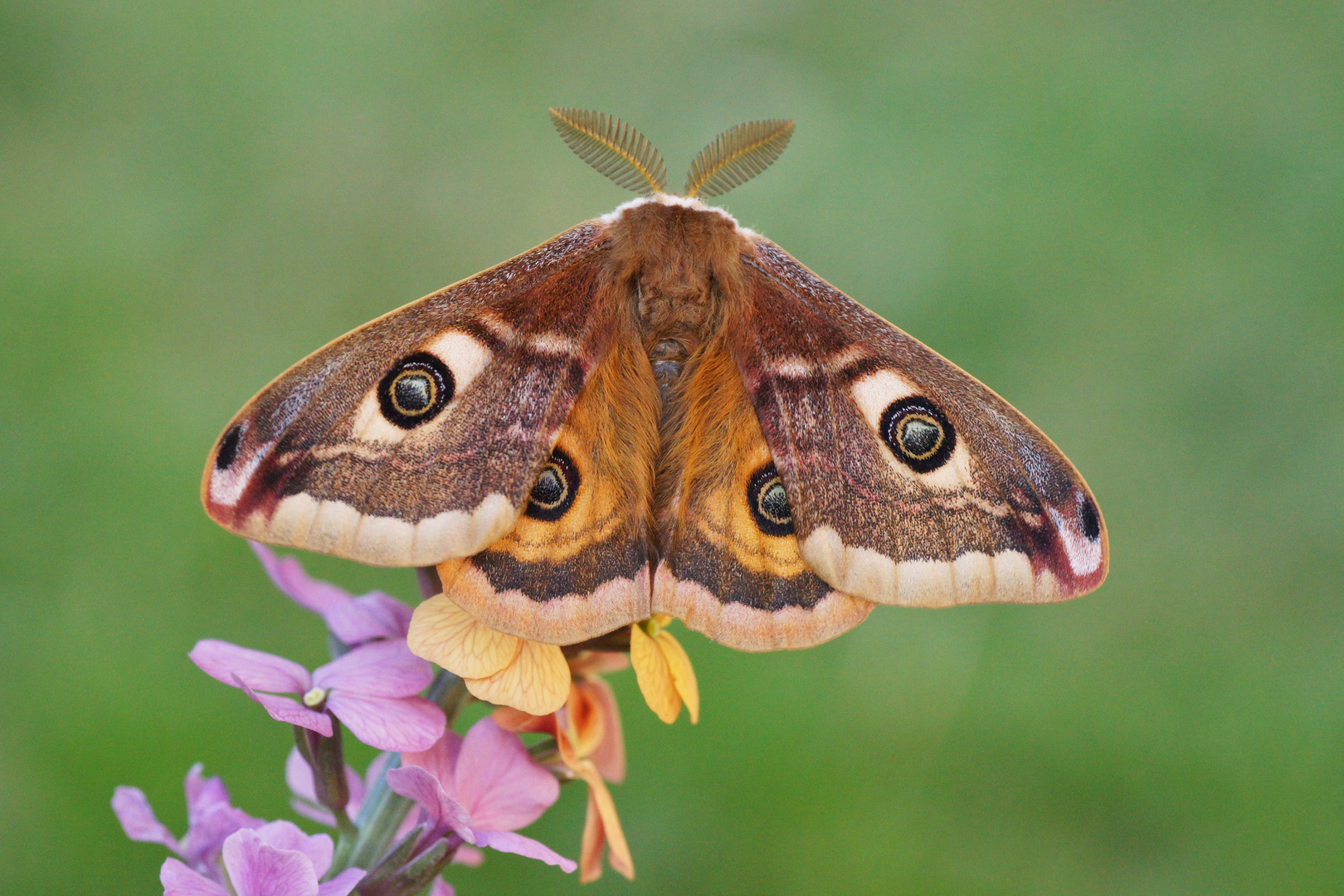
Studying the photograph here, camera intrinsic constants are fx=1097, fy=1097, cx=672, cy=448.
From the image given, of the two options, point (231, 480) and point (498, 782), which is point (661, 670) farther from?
point (231, 480)

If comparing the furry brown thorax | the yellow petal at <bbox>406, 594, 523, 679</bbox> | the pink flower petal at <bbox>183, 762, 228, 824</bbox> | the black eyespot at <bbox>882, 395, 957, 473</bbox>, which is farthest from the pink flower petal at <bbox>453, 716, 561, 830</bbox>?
the black eyespot at <bbox>882, 395, 957, 473</bbox>

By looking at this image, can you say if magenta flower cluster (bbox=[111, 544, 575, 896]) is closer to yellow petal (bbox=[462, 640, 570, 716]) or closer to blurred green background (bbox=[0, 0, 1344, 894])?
yellow petal (bbox=[462, 640, 570, 716])

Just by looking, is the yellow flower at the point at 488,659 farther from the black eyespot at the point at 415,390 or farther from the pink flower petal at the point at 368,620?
the black eyespot at the point at 415,390

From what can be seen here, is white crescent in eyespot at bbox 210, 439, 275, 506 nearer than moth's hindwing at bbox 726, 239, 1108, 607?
Yes

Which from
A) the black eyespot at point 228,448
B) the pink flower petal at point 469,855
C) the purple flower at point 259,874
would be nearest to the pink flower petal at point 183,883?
the purple flower at point 259,874

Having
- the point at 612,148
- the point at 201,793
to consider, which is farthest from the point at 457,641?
the point at 612,148
